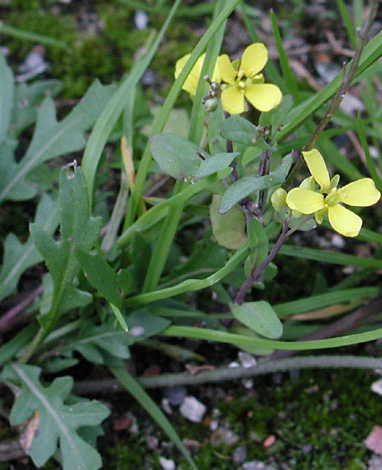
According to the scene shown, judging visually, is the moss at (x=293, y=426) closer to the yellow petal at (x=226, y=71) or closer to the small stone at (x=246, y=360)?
the small stone at (x=246, y=360)

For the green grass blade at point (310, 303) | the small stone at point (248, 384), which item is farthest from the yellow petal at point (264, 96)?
the small stone at point (248, 384)

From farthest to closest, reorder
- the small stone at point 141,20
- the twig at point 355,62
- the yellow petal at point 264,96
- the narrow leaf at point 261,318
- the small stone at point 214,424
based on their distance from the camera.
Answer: the small stone at point 141,20 → the small stone at point 214,424 → the narrow leaf at point 261,318 → the yellow petal at point 264,96 → the twig at point 355,62

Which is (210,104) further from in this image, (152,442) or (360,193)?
(152,442)

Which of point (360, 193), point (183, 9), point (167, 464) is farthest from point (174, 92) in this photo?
point (183, 9)

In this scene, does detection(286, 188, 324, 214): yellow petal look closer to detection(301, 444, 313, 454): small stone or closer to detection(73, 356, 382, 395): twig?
detection(73, 356, 382, 395): twig

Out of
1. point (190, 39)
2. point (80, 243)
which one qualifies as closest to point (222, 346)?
point (80, 243)
